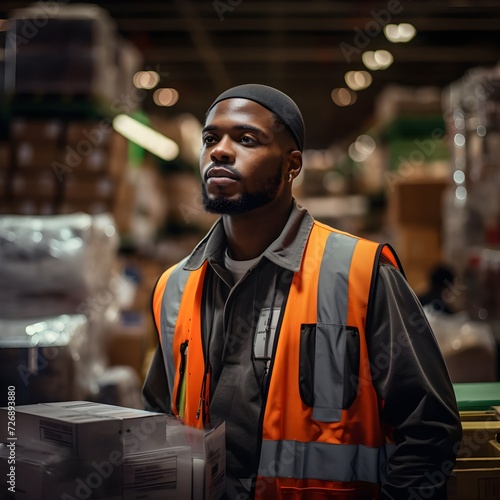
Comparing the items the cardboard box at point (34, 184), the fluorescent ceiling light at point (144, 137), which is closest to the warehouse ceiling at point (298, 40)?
the fluorescent ceiling light at point (144, 137)

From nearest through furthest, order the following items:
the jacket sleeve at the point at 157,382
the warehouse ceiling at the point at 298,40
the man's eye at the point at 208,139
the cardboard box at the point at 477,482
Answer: the cardboard box at the point at 477,482 < the man's eye at the point at 208,139 < the jacket sleeve at the point at 157,382 < the warehouse ceiling at the point at 298,40

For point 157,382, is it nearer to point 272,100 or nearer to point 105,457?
point 105,457

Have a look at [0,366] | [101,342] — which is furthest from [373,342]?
→ [101,342]

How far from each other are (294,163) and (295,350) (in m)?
0.63

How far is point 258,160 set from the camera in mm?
2057

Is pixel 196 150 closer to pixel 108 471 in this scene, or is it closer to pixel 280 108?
pixel 280 108

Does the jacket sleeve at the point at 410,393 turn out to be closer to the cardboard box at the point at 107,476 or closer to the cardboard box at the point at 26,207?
the cardboard box at the point at 107,476

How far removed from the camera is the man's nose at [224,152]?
2043 mm

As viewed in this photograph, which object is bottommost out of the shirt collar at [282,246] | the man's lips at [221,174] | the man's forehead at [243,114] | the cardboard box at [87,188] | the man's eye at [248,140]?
the shirt collar at [282,246]

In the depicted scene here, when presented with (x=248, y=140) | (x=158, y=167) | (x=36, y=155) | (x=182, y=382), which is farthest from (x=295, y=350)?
(x=158, y=167)

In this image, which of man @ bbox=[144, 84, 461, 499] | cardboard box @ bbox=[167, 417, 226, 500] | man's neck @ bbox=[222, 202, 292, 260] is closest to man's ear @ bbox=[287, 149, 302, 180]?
man @ bbox=[144, 84, 461, 499]

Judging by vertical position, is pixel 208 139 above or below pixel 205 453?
above

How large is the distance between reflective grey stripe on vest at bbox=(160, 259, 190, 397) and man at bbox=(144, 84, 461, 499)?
0.04 m

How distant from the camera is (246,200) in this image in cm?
205
